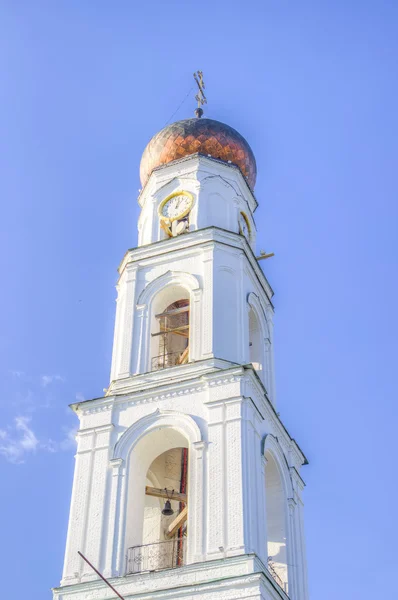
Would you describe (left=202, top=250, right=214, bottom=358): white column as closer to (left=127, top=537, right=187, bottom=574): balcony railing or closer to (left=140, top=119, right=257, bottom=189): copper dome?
(left=127, top=537, right=187, bottom=574): balcony railing

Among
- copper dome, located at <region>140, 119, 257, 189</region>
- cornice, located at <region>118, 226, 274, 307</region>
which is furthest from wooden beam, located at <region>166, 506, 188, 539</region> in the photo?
copper dome, located at <region>140, 119, 257, 189</region>

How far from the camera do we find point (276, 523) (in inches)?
755

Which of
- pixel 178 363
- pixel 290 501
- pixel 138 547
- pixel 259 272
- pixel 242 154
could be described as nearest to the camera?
pixel 138 547

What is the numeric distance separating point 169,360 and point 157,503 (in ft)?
9.73

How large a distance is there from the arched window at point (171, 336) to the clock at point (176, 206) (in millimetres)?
2042

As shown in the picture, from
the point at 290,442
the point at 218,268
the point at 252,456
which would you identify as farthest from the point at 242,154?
the point at 252,456

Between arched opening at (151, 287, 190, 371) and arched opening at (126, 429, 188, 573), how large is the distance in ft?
5.80

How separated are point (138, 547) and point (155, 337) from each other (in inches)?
191

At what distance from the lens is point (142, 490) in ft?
61.5

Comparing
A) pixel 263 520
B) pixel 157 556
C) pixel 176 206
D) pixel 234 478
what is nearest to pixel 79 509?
pixel 157 556

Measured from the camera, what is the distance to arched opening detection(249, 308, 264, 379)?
21609 millimetres

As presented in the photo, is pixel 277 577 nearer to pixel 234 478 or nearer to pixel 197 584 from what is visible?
pixel 234 478

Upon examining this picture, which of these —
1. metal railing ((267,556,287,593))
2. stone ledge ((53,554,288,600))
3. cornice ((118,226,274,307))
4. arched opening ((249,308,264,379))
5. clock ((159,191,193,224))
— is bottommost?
stone ledge ((53,554,288,600))

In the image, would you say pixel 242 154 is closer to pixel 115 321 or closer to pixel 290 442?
pixel 115 321
